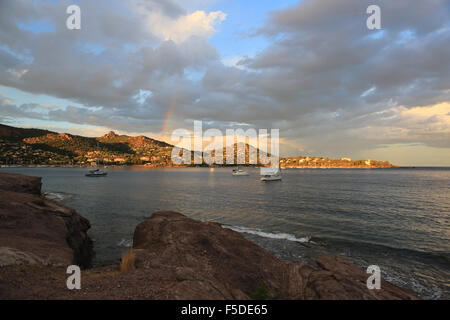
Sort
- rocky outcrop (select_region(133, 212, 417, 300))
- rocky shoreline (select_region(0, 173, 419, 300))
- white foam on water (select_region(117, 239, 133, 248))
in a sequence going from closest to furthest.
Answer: rocky shoreline (select_region(0, 173, 419, 300)) → rocky outcrop (select_region(133, 212, 417, 300)) → white foam on water (select_region(117, 239, 133, 248))

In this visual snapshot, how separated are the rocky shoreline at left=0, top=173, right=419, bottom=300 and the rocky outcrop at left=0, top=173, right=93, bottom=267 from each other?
4 cm

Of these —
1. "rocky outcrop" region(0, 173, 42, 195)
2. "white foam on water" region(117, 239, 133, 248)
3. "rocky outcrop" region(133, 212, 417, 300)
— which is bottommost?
"white foam on water" region(117, 239, 133, 248)

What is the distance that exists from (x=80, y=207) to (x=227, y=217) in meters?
25.9

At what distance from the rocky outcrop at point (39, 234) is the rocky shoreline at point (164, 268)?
0.13 feet

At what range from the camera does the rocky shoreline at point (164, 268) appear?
22.2 feet

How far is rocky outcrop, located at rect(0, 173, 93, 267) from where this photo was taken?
382 inches

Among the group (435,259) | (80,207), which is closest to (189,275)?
(435,259)

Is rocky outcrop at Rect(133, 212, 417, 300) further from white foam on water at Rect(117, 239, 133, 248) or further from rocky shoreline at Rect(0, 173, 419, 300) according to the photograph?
white foam on water at Rect(117, 239, 133, 248)

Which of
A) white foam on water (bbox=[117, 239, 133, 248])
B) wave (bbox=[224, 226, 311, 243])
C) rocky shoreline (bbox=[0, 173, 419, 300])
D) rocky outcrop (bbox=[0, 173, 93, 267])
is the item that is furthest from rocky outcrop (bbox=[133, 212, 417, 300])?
wave (bbox=[224, 226, 311, 243])

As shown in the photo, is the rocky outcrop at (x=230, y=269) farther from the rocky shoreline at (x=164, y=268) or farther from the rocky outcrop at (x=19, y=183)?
the rocky outcrop at (x=19, y=183)

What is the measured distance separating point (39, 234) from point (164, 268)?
955cm

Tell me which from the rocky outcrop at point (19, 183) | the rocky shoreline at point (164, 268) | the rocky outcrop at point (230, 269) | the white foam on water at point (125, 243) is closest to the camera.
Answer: the rocky shoreline at point (164, 268)

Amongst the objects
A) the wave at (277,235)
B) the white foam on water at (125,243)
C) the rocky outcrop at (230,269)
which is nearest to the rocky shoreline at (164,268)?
the rocky outcrop at (230,269)
